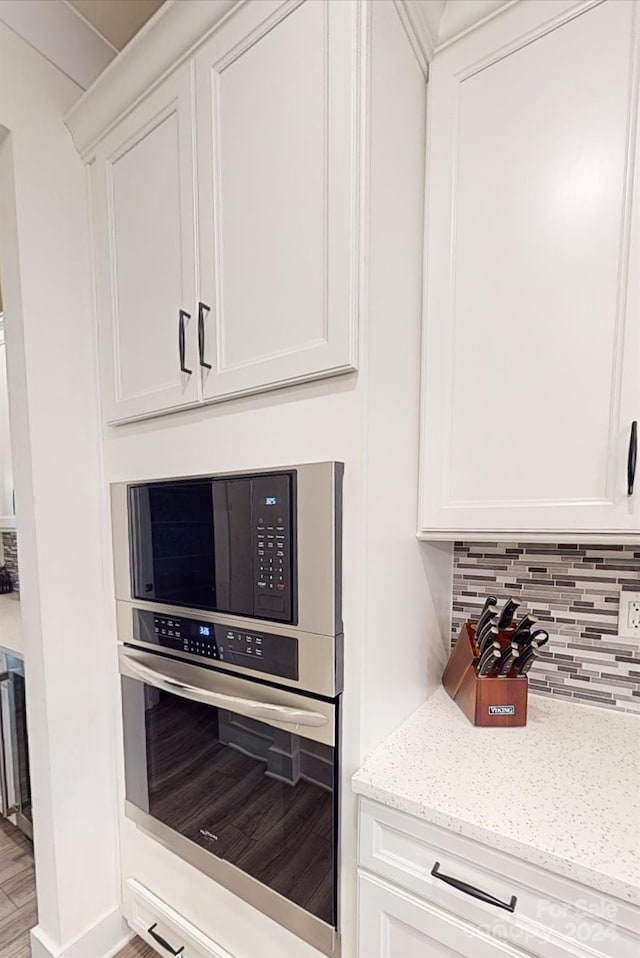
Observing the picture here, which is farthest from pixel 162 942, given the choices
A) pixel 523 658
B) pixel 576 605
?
pixel 576 605

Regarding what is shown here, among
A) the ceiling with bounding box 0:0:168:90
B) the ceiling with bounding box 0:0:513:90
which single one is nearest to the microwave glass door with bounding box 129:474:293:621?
the ceiling with bounding box 0:0:513:90

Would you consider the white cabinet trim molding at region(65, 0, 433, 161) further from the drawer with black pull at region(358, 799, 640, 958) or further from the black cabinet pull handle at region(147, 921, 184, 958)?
the black cabinet pull handle at region(147, 921, 184, 958)

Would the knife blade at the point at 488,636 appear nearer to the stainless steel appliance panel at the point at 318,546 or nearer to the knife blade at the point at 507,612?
the knife blade at the point at 507,612

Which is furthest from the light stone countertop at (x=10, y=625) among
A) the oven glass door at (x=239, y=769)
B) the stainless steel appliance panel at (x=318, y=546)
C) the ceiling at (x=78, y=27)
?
the ceiling at (x=78, y=27)

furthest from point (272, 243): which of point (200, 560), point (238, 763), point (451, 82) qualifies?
point (238, 763)

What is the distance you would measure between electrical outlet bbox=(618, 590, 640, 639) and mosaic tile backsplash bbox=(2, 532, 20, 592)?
3042 mm

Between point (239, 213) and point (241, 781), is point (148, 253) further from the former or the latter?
point (241, 781)

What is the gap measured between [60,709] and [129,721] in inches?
7.8

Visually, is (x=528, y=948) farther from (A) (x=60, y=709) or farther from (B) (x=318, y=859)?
(A) (x=60, y=709)

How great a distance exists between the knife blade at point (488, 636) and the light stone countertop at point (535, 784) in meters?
0.18

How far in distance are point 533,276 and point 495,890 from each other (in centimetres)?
117

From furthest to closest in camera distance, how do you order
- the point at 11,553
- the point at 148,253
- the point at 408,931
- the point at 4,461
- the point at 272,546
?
1. the point at 11,553
2. the point at 4,461
3. the point at 148,253
4. the point at 272,546
5. the point at 408,931

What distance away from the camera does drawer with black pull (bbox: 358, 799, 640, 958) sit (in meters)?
0.68

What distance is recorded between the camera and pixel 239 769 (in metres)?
1.10
